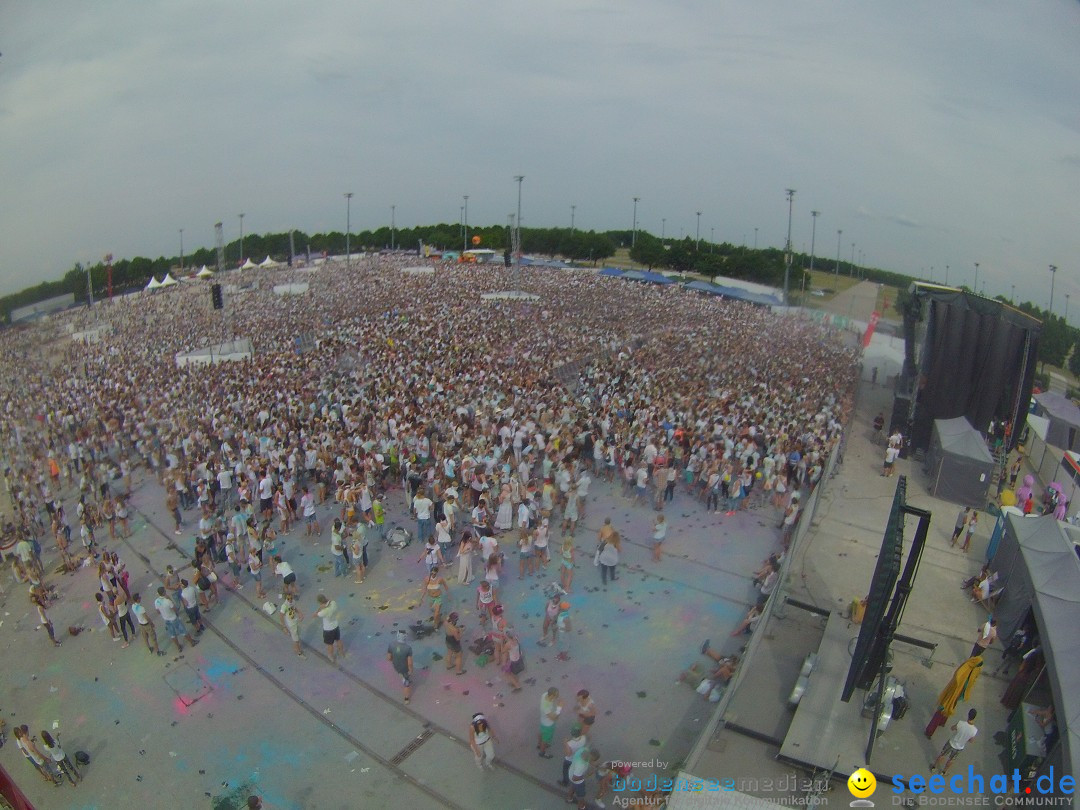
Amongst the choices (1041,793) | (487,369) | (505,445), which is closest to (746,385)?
(487,369)

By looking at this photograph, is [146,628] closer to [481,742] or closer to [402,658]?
[402,658]

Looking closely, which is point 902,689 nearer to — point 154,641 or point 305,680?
point 305,680

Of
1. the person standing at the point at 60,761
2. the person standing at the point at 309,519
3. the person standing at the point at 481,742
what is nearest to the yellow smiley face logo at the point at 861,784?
the person standing at the point at 481,742

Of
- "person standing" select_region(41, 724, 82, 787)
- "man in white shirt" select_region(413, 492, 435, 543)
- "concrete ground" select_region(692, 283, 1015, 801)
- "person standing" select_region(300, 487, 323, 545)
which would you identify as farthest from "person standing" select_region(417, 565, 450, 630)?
"person standing" select_region(41, 724, 82, 787)

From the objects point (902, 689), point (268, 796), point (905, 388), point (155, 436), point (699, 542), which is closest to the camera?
point (268, 796)

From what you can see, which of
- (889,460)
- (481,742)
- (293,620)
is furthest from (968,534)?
(293,620)

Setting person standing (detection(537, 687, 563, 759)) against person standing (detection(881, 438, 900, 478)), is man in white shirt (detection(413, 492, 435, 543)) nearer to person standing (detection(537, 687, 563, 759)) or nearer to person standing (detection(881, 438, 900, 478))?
person standing (detection(537, 687, 563, 759))

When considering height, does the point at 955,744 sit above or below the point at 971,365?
below
